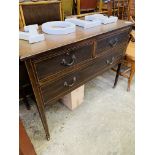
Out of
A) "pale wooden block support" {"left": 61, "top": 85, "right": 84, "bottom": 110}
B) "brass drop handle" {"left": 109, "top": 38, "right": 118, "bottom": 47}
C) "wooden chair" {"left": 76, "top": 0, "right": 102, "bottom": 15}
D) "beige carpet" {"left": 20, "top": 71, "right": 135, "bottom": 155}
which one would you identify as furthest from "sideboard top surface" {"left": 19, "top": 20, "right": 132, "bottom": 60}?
"wooden chair" {"left": 76, "top": 0, "right": 102, "bottom": 15}

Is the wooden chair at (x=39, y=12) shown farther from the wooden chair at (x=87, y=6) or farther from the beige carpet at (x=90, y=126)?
the wooden chair at (x=87, y=6)

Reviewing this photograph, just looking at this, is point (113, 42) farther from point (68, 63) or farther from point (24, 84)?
point (24, 84)

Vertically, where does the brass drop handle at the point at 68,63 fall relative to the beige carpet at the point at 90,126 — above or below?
above

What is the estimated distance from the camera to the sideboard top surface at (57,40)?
2.90ft

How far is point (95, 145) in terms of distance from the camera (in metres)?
1.31

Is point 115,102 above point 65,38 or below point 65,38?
below

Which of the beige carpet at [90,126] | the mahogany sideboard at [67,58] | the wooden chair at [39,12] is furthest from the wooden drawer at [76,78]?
the wooden chair at [39,12]

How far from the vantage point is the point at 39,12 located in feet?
4.99

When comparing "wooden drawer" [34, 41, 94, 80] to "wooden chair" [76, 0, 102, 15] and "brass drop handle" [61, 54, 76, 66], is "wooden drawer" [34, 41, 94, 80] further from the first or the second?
"wooden chair" [76, 0, 102, 15]
